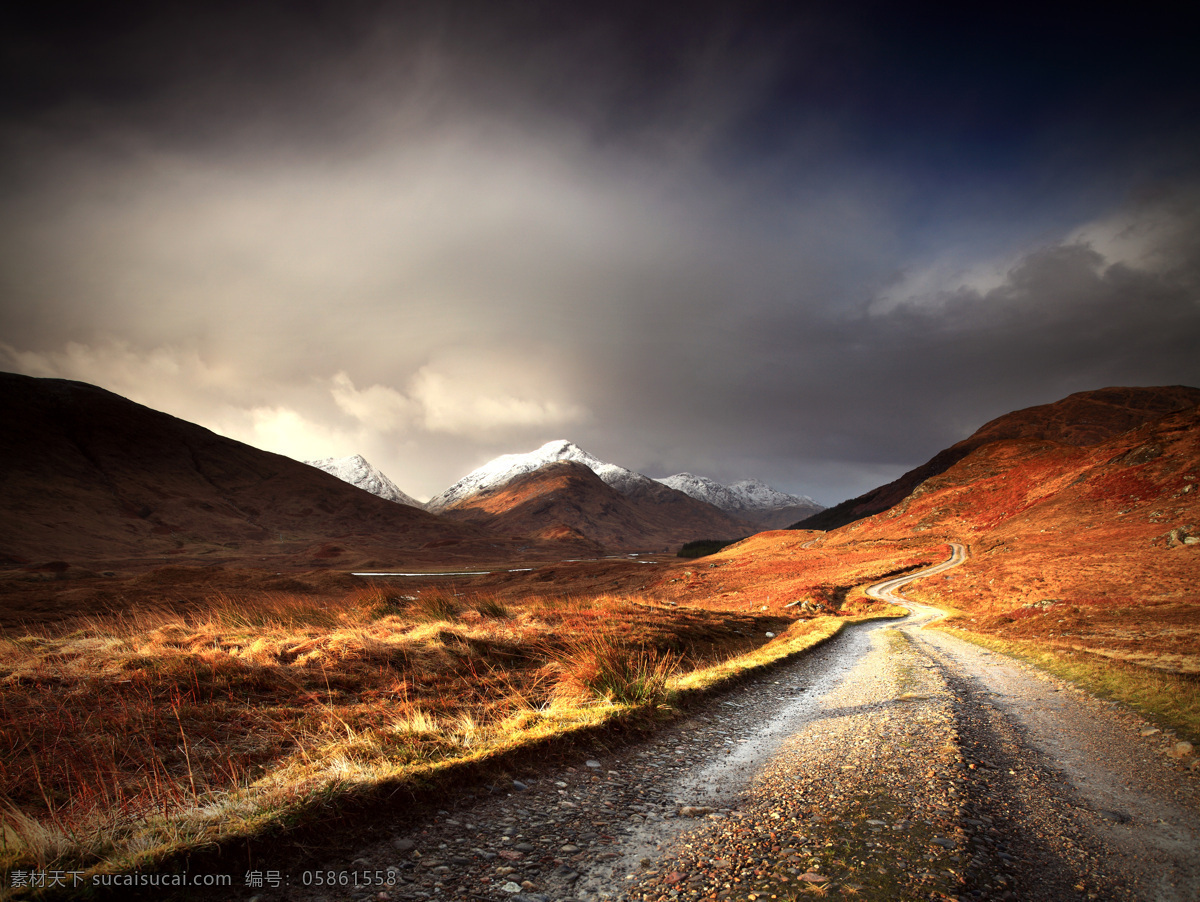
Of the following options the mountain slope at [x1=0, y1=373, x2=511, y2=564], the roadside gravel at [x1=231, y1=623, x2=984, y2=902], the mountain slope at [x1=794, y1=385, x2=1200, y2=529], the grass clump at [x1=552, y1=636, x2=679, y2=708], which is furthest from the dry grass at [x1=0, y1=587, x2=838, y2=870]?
the mountain slope at [x1=794, y1=385, x2=1200, y2=529]

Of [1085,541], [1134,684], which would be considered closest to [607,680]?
[1134,684]

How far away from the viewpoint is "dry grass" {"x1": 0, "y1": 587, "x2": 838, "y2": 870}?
13.0 ft

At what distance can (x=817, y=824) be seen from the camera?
4.57 m

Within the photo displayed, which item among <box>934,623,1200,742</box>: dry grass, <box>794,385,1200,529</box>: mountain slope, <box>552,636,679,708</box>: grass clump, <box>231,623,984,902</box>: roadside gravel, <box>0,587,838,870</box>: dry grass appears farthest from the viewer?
<box>794,385,1200,529</box>: mountain slope

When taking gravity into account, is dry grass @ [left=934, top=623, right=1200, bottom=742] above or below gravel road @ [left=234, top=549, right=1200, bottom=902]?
below

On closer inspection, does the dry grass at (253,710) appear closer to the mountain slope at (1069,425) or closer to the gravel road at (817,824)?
the gravel road at (817,824)

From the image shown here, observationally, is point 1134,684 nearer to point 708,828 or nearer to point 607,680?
point 607,680

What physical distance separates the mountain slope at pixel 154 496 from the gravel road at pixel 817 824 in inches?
4399

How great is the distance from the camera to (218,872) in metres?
3.51

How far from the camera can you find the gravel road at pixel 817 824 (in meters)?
3.67

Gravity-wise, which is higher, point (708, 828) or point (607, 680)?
point (607, 680)

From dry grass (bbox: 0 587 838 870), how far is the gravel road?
870 millimetres

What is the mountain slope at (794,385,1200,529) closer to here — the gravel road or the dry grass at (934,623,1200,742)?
the dry grass at (934,623,1200,742)

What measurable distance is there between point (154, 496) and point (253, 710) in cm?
16776
